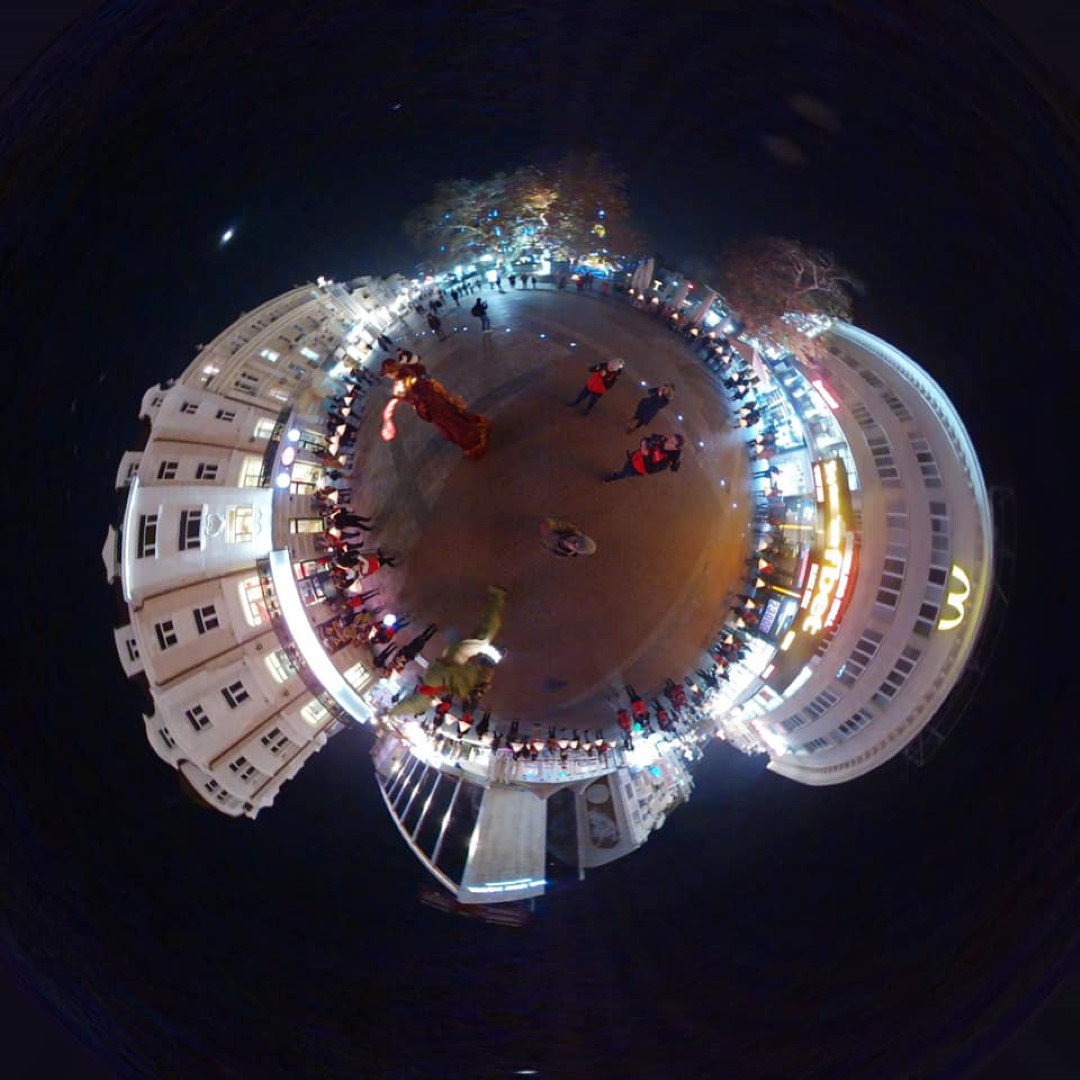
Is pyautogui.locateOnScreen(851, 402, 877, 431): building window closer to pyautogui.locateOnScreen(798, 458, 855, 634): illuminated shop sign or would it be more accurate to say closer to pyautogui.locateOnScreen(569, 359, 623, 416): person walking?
pyautogui.locateOnScreen(798, 458, 855, 634): illuminated shop sign

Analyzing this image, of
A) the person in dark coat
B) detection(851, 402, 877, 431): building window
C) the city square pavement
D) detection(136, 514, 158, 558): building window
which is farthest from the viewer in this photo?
the person in dark coat

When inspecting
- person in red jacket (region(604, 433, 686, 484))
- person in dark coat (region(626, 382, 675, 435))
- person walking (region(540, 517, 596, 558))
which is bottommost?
person walking (region(540, 517, 596, 558))

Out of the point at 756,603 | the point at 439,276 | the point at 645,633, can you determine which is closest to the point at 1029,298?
the point at 756,603

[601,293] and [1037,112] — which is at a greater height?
[1037,112]

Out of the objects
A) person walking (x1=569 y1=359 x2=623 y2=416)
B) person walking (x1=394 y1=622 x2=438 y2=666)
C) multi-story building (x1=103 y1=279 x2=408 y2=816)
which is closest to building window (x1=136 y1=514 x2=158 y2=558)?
multi-story building (x1=103 y1=279 x2=408 y2=816)

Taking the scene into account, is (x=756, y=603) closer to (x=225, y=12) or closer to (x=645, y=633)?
(x=645, y=633)

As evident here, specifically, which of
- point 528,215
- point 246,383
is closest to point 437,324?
point 528,215
